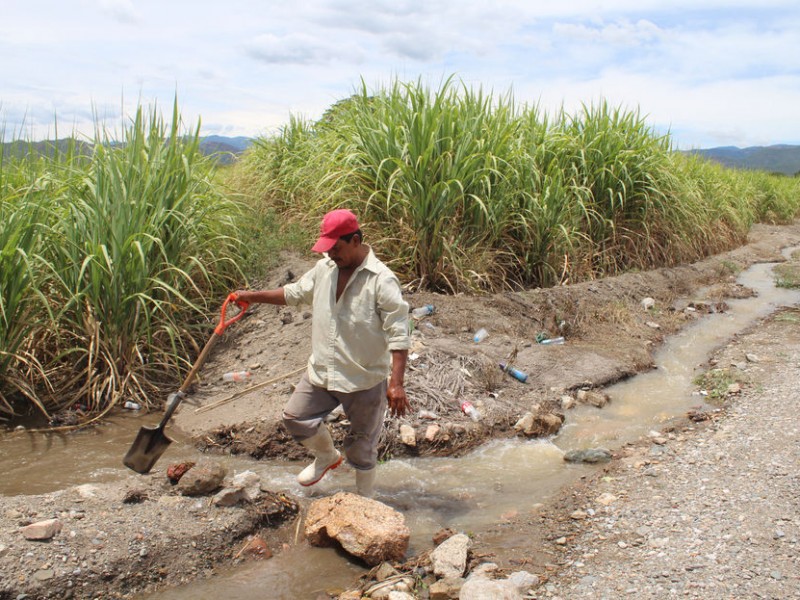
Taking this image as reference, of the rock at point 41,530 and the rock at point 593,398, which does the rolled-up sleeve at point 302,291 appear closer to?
the rock at point 41,530

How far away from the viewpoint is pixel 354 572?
3051mm

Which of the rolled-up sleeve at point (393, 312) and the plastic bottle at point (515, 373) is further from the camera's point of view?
the plastic bottle at point (515, 373)

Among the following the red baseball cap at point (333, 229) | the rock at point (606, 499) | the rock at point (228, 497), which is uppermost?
the red baseball cap at point (333, 229)

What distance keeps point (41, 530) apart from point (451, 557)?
5.50ft

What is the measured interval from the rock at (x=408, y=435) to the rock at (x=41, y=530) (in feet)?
6.67

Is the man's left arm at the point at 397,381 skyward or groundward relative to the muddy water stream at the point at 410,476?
skyward

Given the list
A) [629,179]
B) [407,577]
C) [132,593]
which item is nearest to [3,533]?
[132,593]

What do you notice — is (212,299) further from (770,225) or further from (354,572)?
(770,225)

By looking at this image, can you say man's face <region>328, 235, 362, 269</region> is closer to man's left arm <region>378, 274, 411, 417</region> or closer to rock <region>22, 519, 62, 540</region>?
man's left arm <region>378, 274, 411, 417</region>

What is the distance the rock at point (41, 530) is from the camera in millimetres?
2828

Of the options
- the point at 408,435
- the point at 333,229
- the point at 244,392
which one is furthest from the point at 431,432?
the point at 333,229

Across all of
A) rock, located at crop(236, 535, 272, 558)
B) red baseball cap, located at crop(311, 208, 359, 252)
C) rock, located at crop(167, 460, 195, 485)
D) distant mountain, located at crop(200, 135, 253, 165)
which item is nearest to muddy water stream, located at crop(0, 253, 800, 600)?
rock, located at crop(236, 535, 272, 558)

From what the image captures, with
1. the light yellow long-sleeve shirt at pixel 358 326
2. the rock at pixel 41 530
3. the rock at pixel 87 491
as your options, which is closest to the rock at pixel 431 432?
the light yellow long-sleeve shirt at pixel 358 326

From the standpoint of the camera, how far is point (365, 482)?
3.53 metres
